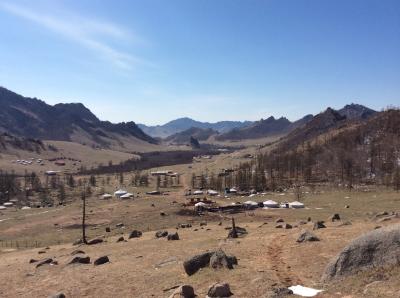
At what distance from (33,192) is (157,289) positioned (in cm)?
17697

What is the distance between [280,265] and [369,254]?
870 centimetres

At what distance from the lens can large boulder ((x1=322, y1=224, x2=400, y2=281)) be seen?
2647 cm

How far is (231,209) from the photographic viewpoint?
10919 centimetres

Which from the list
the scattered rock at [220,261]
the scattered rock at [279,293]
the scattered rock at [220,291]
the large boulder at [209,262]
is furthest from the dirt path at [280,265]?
the scattered rock at [220,291]

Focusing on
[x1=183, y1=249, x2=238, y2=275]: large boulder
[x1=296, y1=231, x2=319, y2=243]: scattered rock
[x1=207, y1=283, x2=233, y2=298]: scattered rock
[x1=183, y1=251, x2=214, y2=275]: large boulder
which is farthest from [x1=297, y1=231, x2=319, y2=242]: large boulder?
[x1=207, y1=283, x2=233, y2=298]: scattered rock

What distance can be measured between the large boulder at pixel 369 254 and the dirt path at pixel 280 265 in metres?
2.29

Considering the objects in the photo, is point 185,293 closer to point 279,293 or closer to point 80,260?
point 279,293

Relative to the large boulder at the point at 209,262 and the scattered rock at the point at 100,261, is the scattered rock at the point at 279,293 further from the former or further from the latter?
the scattered rock at the point at 100,261

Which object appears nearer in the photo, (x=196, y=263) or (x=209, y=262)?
(x=196, y=263)

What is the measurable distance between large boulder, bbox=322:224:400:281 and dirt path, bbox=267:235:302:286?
2291 mm

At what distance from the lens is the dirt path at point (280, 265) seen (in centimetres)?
2958

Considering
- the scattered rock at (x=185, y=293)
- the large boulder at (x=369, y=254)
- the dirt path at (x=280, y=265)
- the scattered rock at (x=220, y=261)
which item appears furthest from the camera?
the scattered rock at (x=220, y=261)

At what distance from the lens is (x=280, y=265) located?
34.5m

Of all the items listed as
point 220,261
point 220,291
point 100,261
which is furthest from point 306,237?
point 100,261
